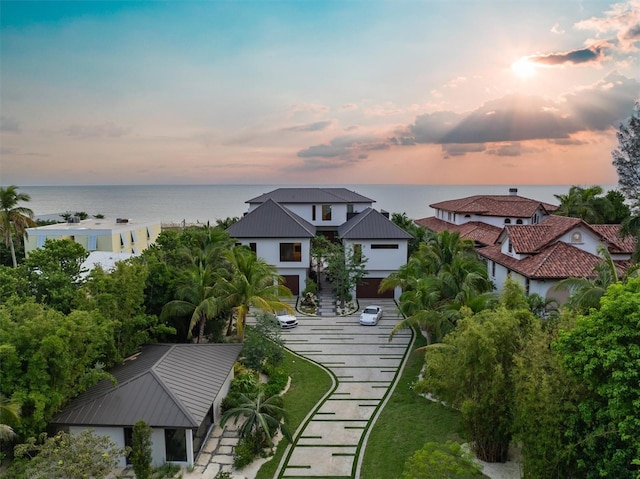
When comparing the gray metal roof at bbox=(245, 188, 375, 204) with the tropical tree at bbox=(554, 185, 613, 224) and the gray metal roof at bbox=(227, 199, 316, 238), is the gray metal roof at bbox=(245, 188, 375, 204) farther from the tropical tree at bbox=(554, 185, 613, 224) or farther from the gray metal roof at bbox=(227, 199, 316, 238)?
the tropical tree at bbox=(554, 185, 613, 224)

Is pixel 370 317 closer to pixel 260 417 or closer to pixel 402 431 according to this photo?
pixel 402 431

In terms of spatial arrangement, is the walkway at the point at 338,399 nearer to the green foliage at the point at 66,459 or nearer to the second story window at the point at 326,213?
the green foliage at the point at 66,459

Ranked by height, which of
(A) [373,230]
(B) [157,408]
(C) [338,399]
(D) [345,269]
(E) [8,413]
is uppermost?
(A) [373,230]

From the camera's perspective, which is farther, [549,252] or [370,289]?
[370,289]

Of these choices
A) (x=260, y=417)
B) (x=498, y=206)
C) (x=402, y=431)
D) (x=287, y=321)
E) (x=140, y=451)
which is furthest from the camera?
(x=498, y=206)

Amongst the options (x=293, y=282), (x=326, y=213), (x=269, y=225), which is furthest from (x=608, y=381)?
(x=326, y=213)

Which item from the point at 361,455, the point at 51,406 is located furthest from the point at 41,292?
→ the point at 361,455

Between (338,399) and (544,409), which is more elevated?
(544,409)
